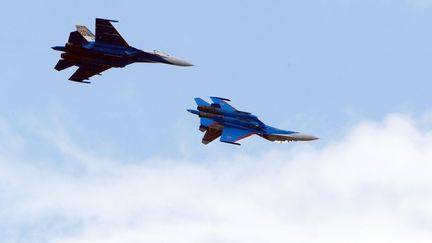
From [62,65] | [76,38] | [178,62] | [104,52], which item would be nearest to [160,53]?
[178,62]

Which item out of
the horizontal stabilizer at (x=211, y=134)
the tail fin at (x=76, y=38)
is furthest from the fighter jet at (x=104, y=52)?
the horizontal stabilizer at (x=211, y=134)

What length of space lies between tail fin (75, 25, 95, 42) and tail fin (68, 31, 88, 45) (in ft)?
12.4

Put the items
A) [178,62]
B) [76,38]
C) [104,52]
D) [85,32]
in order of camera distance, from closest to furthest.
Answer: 1. [76,38]
2. [104,52]
3. [178,62]
4. [85,32]

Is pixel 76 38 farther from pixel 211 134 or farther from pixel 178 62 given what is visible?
pixel 211 134

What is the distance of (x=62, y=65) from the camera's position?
154375mm

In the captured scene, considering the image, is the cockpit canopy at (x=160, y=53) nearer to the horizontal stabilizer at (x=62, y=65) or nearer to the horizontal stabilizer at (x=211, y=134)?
the horizontal stabilizer at (x=62, y=65)

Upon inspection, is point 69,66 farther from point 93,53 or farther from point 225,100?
point 225,100

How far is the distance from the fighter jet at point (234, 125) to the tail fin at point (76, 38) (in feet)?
43.2

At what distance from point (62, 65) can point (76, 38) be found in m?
4.81

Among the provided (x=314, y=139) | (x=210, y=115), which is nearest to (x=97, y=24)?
(x=210, y=115)

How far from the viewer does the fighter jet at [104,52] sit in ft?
495

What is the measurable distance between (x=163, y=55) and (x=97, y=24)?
769 cm

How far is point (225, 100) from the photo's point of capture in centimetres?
15312

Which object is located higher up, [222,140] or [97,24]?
[97,24]
